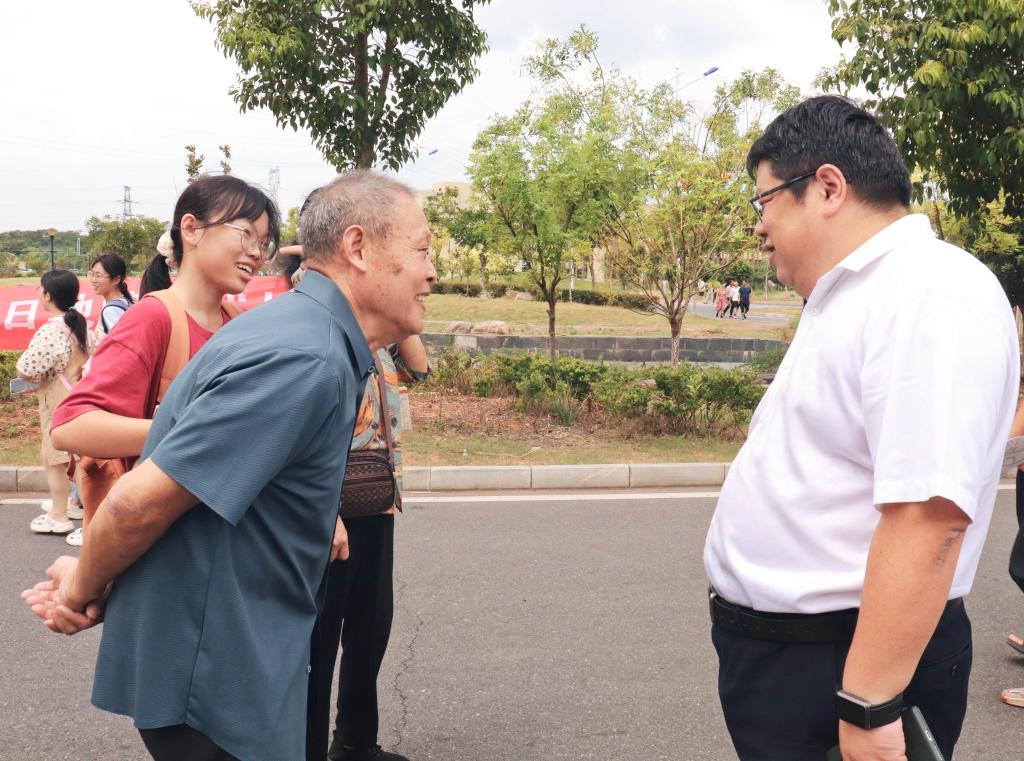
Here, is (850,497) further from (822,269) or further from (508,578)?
(508,578)

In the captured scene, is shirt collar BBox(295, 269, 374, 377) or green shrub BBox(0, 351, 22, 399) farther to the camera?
green shrub BBox(0, 351, 22, 399)

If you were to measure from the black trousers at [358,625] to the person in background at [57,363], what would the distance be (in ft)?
11.8

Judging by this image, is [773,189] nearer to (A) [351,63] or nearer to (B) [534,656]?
(B) [534,656]

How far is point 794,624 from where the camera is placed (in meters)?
1.67

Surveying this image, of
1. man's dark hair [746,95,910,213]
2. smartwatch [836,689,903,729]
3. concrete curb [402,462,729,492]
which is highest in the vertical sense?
man's dark hair [746,95,910,213]

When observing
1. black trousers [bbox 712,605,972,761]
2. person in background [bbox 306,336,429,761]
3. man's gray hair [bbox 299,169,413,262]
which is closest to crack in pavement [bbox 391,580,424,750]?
person in background [bbox 306,336,429,761]

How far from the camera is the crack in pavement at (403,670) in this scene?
3.44 metres

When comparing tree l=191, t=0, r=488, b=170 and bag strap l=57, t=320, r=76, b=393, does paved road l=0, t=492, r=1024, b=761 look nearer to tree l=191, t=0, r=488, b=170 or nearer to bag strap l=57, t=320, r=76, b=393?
bag strap l=57, t=320, r=76, b=393

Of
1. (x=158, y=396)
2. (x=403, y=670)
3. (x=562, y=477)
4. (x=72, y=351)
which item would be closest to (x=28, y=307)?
(x=72, y=351)

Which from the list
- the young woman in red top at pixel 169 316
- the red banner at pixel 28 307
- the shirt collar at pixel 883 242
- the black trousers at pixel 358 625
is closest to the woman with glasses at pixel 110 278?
the young woman in red top at pixel 169 316

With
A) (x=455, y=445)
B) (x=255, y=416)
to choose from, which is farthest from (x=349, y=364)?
(x=455, y=445)

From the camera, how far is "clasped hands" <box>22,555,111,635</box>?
1703mm

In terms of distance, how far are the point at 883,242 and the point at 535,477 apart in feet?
19.3

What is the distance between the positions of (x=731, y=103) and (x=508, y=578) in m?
21.8
